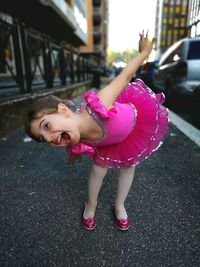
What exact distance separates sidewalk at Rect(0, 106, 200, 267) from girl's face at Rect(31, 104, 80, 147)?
716mm

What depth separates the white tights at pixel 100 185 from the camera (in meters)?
1.79

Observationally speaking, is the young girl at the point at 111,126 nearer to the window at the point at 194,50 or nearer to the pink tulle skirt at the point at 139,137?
the pink tulle skirt at the point at 139,137

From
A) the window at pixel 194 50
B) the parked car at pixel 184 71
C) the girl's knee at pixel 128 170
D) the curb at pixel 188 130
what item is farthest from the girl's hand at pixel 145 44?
the window at pixel 194 50

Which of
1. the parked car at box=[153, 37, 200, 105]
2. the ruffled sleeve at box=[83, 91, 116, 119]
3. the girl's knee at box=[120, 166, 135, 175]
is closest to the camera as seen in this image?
the ruffled sleeve at box=[83, 91, 116, 119]

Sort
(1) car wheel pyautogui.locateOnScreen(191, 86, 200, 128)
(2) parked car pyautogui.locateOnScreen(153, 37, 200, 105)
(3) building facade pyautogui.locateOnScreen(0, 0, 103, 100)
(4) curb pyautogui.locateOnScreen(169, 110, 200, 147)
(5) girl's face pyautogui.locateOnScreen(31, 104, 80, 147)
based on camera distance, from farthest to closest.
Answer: (2) parked car pyautogui.locateOnScreen(153, 37, 200, 105) → (1) car wheel pyautogui.locateOnScreen(191, 86, 200, 128) → (3) building facade pyautogui.locateOnScreen(0, 0, 103, 100) → (4) curb pyautogui.locateOnScreen(169, 110, 200, 147) → (5) girl's face pyautogui.locateOnScreen(31, 104, 80, 147)

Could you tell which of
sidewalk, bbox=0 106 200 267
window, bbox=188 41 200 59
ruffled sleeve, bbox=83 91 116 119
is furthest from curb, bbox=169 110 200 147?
ruffled sleeve, bbox=83 91 116 119

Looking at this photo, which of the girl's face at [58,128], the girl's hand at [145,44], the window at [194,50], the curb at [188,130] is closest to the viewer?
the girl's face at [58,128]

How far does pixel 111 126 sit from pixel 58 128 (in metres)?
0.37

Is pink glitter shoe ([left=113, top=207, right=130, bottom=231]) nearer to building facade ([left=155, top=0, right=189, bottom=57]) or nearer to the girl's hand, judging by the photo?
the girl's hand

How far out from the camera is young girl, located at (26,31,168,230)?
4.52 feet

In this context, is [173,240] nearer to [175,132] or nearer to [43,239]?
[43,239]

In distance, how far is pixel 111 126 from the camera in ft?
5.14

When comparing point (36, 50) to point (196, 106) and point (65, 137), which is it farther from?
point (65, 137)

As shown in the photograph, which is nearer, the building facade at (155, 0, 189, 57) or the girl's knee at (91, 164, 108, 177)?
the girl's knee at (91, 164, 108, 177)
